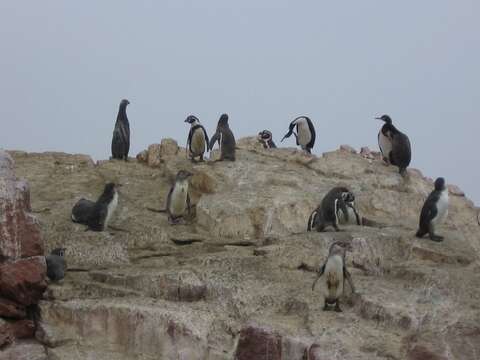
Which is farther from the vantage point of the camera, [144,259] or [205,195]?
[205,195]

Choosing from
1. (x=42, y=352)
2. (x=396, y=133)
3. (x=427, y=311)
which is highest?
(x=396, y=133)

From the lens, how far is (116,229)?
14.6 metres

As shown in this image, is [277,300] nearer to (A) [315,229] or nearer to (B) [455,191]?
(A) [315,229]

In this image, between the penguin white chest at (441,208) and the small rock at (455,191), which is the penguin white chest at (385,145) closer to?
the small rock at (455,191)

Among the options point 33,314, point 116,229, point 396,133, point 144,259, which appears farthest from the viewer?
point 396,133

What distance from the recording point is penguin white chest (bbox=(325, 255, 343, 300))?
38.1 feet

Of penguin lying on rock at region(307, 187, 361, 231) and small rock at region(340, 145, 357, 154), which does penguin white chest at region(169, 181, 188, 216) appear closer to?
penguin lying on rock at region(307, 187, 361, 231)

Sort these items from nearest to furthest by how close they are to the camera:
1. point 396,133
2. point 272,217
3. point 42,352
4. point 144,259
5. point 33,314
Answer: point 42,352 → point 33,314 → point 144,259 → point 272,217 → point 396,133

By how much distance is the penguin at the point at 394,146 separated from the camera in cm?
1931

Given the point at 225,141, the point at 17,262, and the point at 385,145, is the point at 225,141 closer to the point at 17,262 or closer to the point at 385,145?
the point at 385,145

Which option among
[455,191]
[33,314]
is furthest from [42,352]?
[455,191]

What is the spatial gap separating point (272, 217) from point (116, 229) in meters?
2.76

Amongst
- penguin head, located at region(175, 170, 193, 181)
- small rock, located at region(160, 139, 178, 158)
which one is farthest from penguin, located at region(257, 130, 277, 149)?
penguin head, located at region(175, 170, 193, 181)

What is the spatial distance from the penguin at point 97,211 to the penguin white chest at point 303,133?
28.8 ft
